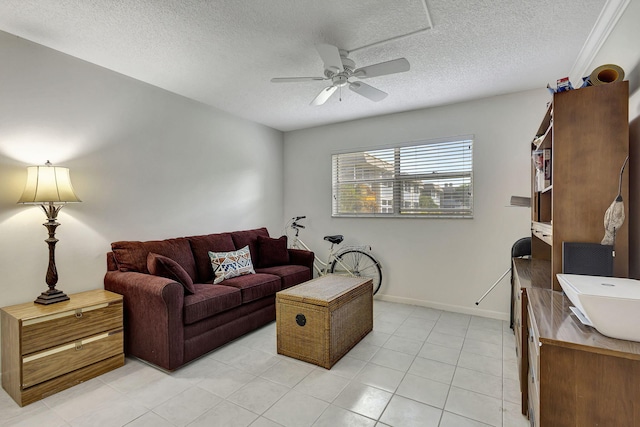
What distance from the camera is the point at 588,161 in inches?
61.4

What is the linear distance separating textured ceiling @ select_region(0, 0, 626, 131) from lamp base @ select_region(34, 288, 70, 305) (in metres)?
1.94

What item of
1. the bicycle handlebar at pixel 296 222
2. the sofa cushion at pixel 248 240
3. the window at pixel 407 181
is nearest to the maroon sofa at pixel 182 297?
the sofa cushion at pixel 248 240

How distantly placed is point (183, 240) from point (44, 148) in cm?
140

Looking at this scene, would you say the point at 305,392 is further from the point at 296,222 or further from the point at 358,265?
the point at 296,222

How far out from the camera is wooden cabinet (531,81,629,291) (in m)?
1.51

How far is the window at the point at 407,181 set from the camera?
373 cm

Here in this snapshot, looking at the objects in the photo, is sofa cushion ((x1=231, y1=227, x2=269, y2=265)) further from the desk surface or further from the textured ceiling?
the desk surface

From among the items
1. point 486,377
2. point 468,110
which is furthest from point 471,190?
point 486,377

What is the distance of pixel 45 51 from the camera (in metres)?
2.43

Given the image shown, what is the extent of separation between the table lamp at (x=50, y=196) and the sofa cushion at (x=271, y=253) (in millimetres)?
2040

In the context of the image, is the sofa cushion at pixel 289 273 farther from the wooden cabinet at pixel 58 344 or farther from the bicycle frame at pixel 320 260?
the wooden cabinet at pixel 58 344

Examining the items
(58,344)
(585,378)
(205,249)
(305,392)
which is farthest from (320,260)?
(585,378)

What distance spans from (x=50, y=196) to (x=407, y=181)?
146 inches

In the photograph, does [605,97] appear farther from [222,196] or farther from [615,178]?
[222,196]
